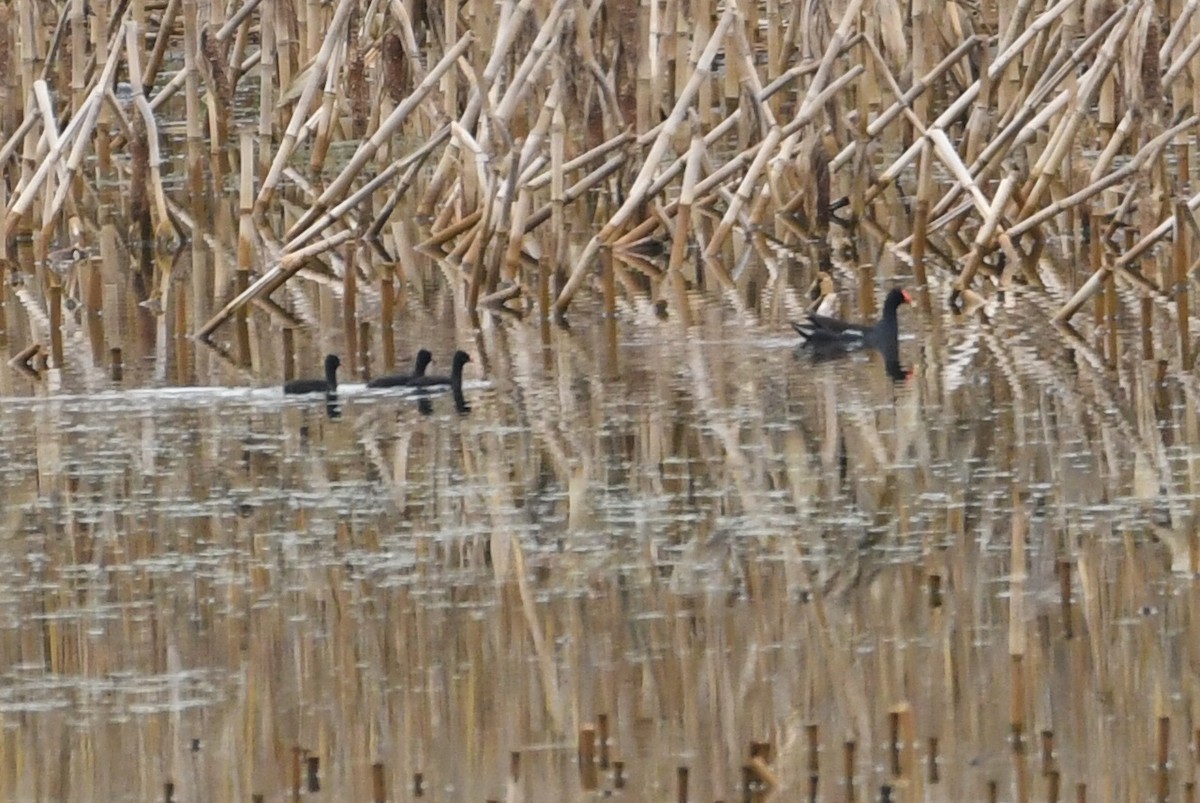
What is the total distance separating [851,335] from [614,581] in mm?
4649

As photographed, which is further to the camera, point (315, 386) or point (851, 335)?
point (851, 335)

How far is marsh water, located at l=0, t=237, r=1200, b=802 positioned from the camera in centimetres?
685

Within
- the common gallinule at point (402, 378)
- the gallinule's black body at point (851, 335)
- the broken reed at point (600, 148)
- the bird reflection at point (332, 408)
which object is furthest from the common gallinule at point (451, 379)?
the gallinule's black body at point (851, 335)

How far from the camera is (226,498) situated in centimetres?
1002

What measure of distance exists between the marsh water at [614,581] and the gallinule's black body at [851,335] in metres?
0.16

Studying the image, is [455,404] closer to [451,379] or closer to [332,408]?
[451,379]

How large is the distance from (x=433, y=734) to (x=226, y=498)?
3.12m

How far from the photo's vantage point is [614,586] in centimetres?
851

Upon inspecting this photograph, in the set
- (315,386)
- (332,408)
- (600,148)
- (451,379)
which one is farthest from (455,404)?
(600,148)

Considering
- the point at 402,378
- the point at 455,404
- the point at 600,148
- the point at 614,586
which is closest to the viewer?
the point at 614,586

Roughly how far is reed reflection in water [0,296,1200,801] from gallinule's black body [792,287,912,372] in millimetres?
495

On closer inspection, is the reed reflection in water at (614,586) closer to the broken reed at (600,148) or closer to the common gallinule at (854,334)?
the common gallinule at (854,334)

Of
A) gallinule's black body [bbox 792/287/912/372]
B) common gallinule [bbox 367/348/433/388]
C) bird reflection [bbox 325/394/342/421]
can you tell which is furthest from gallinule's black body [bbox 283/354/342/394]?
gallinule's black body [bbox 792/287/912/372]

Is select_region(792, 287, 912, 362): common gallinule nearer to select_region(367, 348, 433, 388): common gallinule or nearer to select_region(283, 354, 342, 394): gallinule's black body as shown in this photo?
select_region(367, 348, 433, 388): common gallinule
